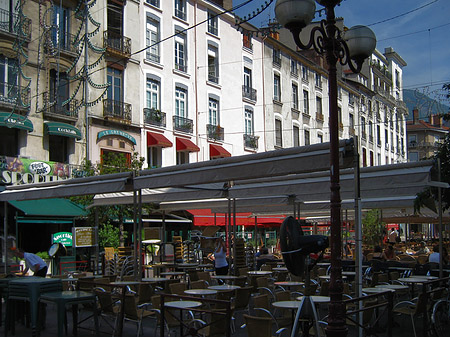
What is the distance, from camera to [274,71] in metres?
36.9

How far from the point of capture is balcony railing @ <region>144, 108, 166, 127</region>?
26.7 m

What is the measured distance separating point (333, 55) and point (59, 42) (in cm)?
1889

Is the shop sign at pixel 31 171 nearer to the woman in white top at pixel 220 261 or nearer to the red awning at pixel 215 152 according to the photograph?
the red awning at pixel 215 152

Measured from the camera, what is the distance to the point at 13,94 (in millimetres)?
20844

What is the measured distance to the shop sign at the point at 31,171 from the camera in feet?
65.5

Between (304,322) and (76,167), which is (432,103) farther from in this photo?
(76,167)

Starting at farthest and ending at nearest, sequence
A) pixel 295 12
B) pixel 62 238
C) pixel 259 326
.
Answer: pixel 62 238 → pixel 295 12 → pixel 259 326

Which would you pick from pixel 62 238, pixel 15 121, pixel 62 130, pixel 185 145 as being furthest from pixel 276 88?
pixel 62 238

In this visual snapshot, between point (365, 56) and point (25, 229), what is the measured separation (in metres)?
18.4

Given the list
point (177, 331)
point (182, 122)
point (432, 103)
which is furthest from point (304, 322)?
point (182, 122)

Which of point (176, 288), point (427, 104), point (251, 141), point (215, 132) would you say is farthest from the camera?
point (251, 141)

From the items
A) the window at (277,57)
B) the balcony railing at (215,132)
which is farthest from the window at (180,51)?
the window at (277,57)

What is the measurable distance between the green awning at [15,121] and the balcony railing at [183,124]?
9.08 m

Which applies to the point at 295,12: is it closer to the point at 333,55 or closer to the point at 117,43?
the point at 333,55
